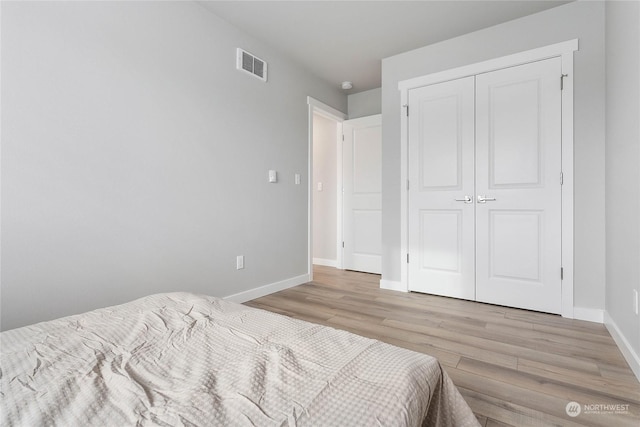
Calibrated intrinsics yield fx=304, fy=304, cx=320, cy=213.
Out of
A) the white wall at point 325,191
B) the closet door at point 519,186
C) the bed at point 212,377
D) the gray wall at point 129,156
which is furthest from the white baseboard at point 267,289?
the closet door at point 519,186

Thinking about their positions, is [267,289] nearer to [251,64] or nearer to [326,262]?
[326,262]

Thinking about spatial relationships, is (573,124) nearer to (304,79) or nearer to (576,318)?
(576,318)

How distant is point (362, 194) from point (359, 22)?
7.21 ft

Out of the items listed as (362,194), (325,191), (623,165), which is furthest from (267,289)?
(623,165)

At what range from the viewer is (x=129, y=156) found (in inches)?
80.0

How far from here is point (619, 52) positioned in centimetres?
197

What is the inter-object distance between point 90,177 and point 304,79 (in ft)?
8.31

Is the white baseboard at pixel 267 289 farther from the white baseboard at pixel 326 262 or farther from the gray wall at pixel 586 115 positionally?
the gray wall at pixel 586 115

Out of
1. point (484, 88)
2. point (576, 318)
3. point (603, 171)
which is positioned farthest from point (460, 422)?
point (484, 88)

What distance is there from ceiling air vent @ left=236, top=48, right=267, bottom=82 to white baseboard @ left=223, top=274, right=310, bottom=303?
209 cm

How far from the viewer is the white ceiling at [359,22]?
8.12 ft

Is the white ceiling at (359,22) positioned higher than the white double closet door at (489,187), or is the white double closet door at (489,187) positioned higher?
the white ceiling at (359,22)

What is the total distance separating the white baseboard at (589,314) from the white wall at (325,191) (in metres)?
2.89

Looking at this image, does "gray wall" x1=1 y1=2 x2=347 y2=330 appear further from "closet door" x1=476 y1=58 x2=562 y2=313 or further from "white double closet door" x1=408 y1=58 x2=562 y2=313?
"closet door" x1=476 y1=58 x2=562 y2=313
